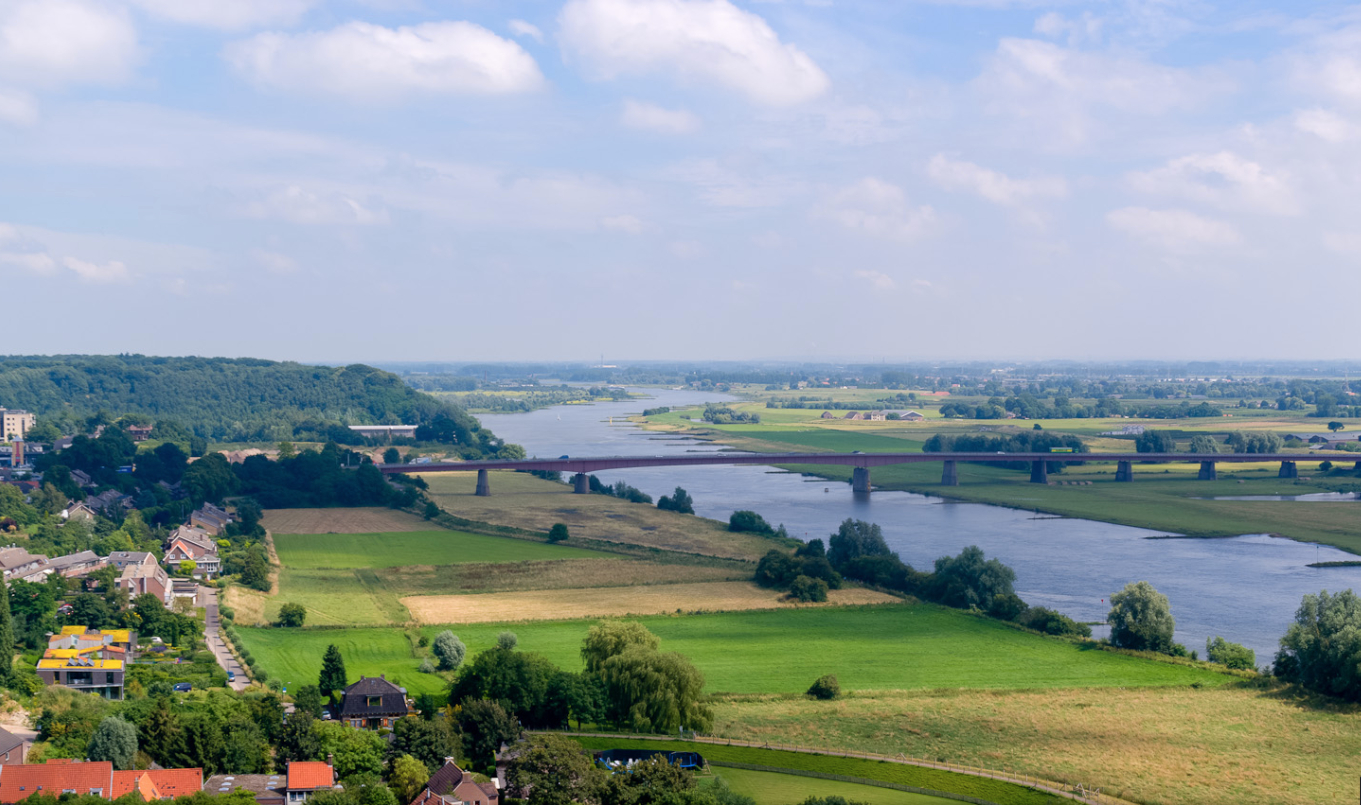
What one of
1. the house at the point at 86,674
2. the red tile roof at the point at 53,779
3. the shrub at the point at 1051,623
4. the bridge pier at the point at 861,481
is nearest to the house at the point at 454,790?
the red tile roof at the point at 53,779

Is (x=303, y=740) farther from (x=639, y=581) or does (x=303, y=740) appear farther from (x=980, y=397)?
(x=980, y=397)

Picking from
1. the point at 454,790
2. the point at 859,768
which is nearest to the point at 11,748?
the point at 454,790

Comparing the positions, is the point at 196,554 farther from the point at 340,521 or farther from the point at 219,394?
the point at 219,394

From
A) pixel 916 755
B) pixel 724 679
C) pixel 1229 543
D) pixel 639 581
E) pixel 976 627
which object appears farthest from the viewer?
pixel 1229 543

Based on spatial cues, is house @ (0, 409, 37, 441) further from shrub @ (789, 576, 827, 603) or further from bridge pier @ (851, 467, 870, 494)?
shrub @ (789, 576, 827, 603)

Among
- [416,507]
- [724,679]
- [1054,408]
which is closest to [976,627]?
[724,679]

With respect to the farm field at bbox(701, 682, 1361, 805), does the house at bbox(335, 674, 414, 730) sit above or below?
above

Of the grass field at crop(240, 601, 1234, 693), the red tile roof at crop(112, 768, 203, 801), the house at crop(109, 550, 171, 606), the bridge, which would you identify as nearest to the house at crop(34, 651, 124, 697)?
the grass field at crop(240, 601, 1234, 693)

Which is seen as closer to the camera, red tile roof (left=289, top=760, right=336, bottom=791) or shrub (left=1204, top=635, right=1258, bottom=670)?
red tile roof (left=289, top=760, right=336, bottom=791)
